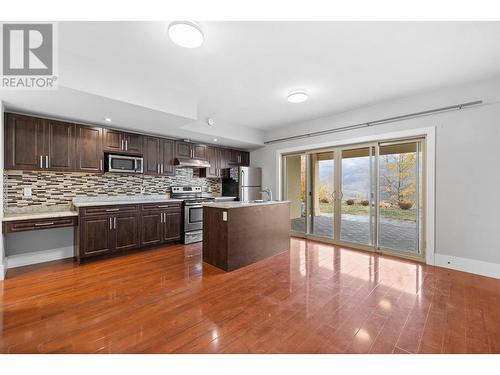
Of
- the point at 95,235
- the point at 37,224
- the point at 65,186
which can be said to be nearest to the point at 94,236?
the point at 95,235

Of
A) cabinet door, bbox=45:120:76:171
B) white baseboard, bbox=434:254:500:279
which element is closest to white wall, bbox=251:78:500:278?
white baseboard, bbox=434:254:500:279

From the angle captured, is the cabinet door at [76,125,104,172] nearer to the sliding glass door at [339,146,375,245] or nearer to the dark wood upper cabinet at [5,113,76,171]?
the dark wood upper cabinet at [5,113,76,171]

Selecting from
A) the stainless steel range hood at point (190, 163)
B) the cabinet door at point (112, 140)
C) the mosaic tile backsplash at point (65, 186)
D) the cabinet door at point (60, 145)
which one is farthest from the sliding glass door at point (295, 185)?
the cabinet door at point (60, 145)

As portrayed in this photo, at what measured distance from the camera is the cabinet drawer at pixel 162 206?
4.08 metres

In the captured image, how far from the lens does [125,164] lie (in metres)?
4.02

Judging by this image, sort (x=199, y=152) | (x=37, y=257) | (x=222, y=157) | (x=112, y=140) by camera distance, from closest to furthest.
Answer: (x=37, y=257)
(x=112, y=140)
(x=199, y=152)
(x=222, y=157)

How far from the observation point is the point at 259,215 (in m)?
3.50

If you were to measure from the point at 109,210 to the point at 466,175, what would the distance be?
17.9 ft

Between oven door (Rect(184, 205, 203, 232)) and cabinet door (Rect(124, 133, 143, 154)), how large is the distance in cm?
147

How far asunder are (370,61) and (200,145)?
3.76 meters

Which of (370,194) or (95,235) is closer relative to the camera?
(95,235)

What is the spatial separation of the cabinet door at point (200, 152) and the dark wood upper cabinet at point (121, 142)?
3.94 ft

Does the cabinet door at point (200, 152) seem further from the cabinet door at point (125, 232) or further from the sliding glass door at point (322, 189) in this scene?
the sliding glass door at point (322, 189)

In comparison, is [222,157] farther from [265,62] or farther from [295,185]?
[265,62]
